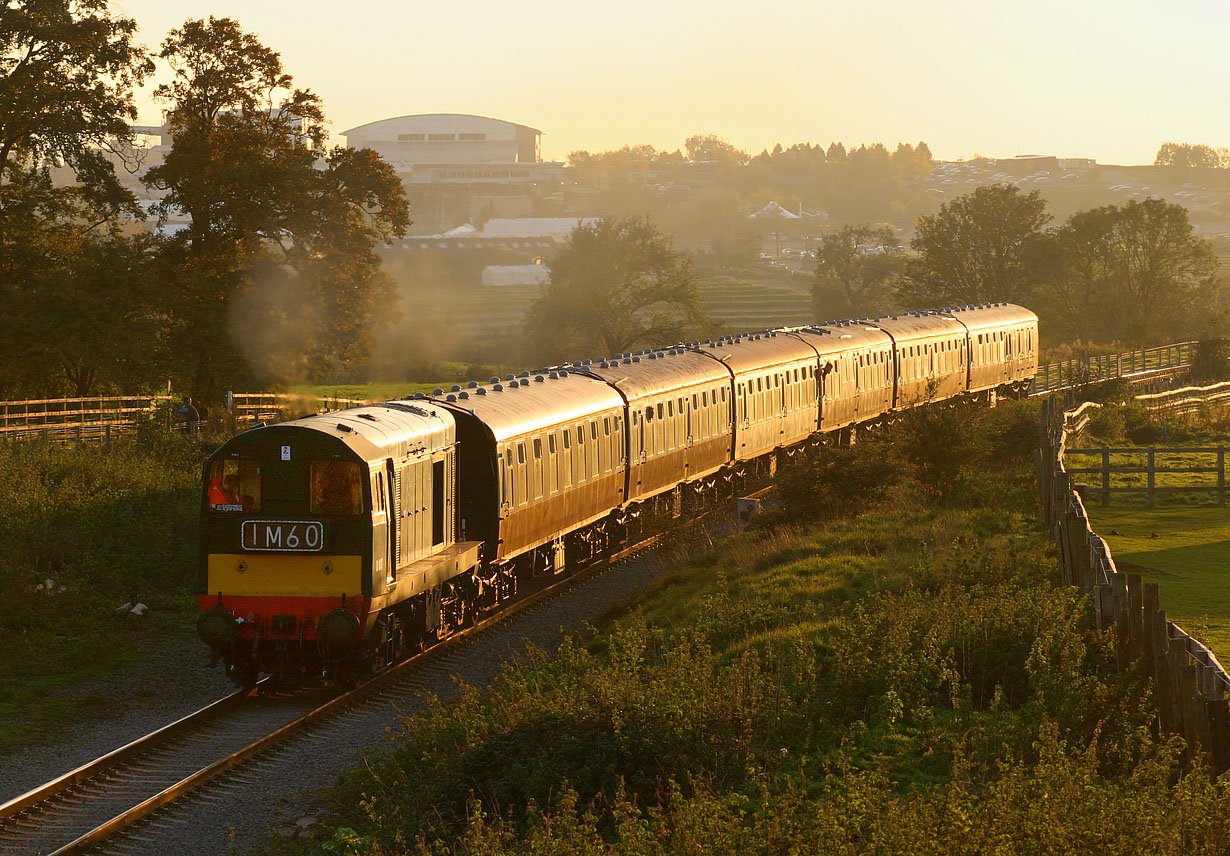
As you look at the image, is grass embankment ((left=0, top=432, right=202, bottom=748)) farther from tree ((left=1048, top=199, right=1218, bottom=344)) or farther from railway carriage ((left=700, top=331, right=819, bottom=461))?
tree ((left=1048, top=199, right=1218, bottom=344))

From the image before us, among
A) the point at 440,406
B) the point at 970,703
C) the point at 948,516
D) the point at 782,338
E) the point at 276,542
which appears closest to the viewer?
the point at 970,703

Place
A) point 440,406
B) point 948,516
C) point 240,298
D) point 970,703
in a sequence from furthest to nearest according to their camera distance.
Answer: point 240,298
point 948,516
point 440,406
point 970,703

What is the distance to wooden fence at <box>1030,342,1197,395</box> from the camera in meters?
63.4

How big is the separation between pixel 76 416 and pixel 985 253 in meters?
64.0

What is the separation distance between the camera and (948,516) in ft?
86.6

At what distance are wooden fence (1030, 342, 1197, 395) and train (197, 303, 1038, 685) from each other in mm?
30218

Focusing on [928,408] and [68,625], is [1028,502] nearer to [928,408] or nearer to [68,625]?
[928,408]

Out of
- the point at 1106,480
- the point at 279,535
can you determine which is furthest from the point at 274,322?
the point at 279,535

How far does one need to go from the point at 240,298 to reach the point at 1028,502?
86.4 feet

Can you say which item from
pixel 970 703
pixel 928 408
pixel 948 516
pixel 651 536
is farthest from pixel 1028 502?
pixel 970 703

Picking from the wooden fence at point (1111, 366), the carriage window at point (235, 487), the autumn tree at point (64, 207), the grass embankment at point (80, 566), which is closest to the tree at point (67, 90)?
the autumn tree at point (64, 207)

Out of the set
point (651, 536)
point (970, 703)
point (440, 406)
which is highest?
point (440, 406)

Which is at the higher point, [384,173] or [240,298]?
[384,173]

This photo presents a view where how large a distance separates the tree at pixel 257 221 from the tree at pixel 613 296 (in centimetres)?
3037
